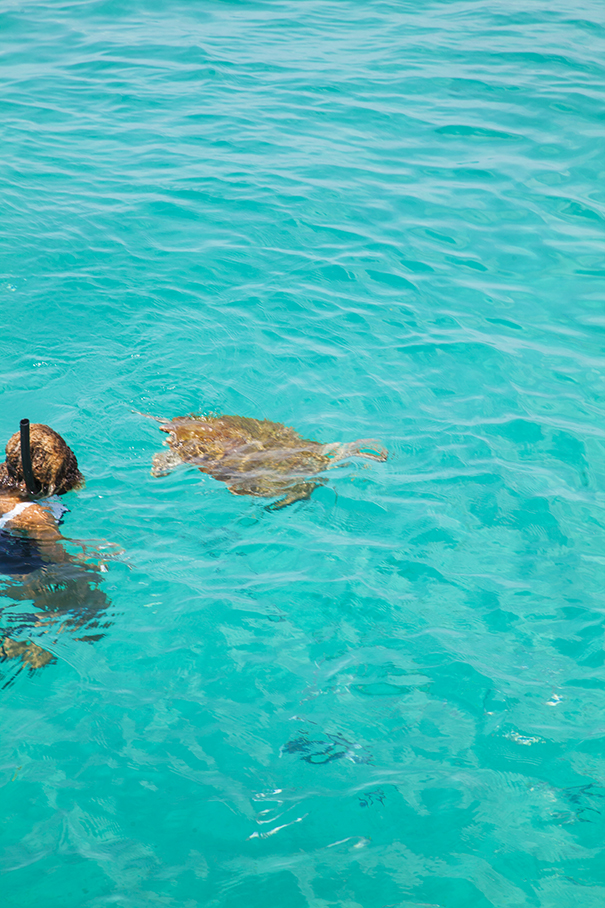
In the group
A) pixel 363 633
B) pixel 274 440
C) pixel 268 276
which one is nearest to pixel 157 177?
pixel 268 276

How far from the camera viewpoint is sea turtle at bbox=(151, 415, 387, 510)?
629 centimetres

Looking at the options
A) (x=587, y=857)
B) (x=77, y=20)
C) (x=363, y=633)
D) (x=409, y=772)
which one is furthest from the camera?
(x=77, y=20)

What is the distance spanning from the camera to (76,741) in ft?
14.6

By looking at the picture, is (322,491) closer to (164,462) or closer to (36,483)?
(164,462)

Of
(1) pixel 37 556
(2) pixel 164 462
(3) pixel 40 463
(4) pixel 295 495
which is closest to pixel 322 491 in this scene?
(4) pixel 295 495

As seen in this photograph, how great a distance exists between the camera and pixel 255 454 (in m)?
6.52

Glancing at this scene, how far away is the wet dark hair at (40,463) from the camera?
5629 millimetres

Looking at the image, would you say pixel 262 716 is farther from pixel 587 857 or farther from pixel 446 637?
pixel 587 857

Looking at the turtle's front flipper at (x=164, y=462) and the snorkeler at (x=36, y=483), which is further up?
the snorkeler at (x=36, y=483)

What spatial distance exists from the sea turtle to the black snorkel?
3.72ft

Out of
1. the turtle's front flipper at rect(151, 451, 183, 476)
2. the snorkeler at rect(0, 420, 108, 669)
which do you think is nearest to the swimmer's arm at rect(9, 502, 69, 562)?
the snorkeler at rect(0, 420, 108, 669)

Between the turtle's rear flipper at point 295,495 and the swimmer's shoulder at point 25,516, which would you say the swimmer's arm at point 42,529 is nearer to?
the swimmer's shoulder at point 25,516

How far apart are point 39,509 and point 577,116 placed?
11936 mm

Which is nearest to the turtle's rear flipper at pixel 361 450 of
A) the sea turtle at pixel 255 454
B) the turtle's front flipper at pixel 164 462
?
the sea turtle at pixel 255 454
